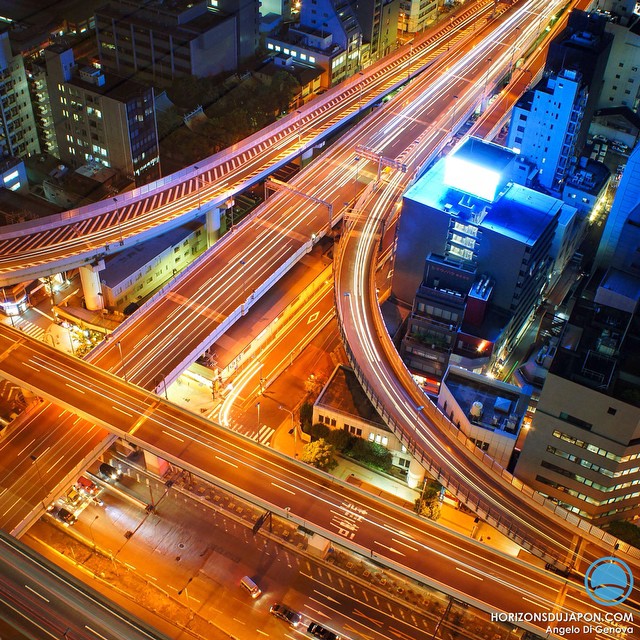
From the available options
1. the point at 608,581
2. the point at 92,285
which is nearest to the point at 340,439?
the point at 608,581

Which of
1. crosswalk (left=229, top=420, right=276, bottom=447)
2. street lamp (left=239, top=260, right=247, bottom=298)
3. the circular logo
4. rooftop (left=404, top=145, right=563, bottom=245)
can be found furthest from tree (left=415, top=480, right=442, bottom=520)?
street lamp (left=239, top=260, right=247, bottom=298)

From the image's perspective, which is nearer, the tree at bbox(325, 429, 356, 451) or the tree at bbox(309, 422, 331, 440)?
the tree at bbox(325, 429, 356, 451)

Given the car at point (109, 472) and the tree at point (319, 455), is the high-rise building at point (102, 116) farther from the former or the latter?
the tree at point (319, 455)

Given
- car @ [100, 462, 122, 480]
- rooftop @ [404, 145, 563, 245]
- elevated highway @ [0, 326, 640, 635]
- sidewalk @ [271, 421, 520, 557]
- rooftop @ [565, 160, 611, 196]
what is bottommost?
car @ [100, 462, 122, 480]

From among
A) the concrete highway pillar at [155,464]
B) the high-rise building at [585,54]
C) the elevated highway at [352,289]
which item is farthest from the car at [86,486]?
the high-rise building at [585,54]

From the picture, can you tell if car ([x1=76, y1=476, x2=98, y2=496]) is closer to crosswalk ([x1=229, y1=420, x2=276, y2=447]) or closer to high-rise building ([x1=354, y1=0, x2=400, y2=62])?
crosswalk ([x1=229, y1=420, x2=276, y2=447])

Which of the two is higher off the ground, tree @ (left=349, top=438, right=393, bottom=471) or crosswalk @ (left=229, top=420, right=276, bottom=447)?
tree @ (left=349, top=438, right=393, bottom=471)

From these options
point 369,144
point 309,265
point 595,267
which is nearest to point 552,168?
point 595,267

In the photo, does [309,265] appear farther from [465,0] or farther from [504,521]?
[465,0]
